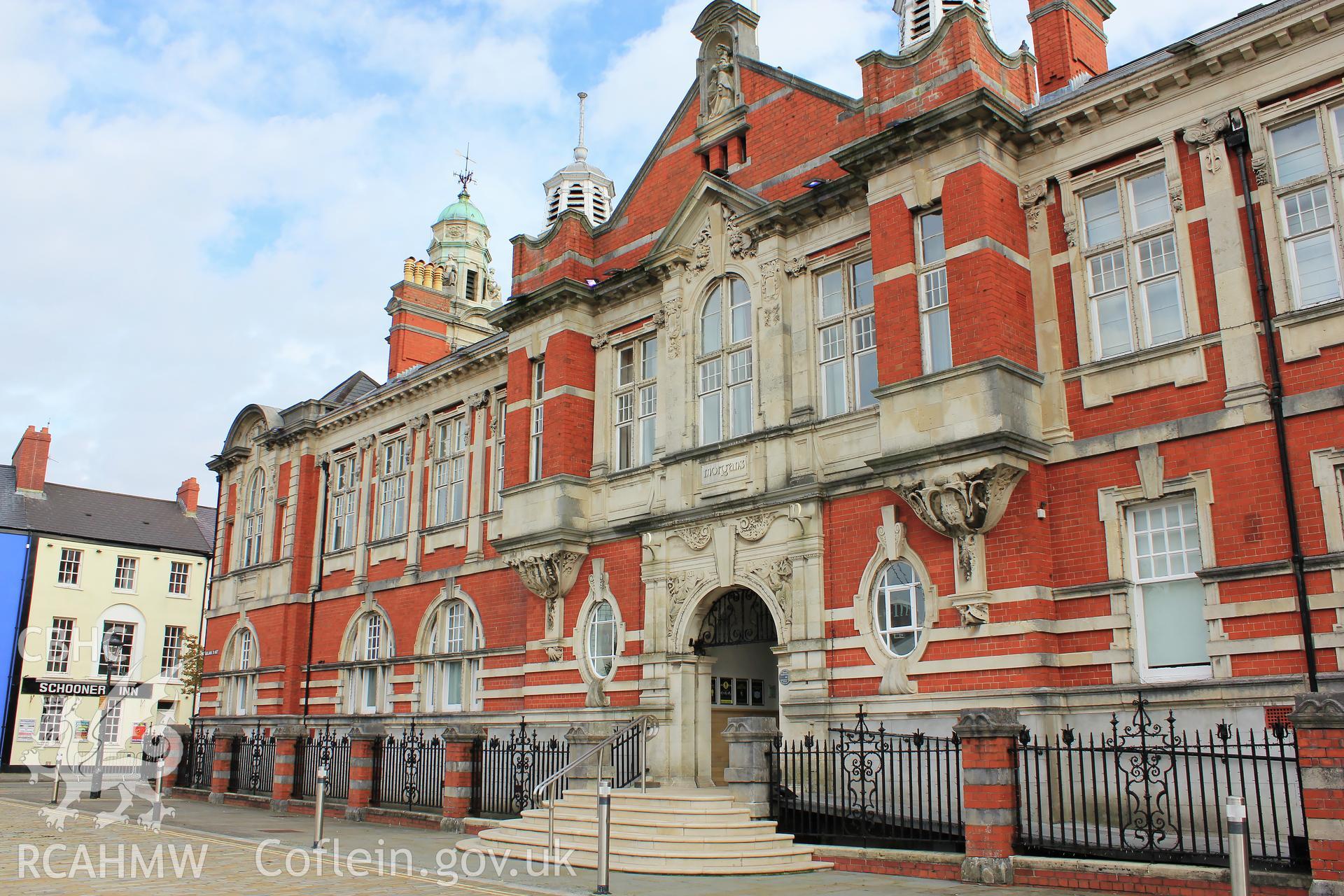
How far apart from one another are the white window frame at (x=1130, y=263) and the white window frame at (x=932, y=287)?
6.05 feet

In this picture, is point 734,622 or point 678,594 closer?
point 678,594

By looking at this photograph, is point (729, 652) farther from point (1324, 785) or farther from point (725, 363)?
point (1324, 785)

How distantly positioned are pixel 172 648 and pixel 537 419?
32.0 metres

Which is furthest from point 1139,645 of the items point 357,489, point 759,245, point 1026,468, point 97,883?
point 357,489

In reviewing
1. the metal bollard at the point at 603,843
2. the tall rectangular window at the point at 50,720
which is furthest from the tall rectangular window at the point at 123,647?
the metal bollard at the point at 603,843

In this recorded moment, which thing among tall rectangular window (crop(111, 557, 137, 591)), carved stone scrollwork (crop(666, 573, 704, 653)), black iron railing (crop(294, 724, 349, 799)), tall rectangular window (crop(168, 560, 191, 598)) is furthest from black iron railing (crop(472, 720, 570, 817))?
tall rectangular window (crop(168, 560, 191, 598))

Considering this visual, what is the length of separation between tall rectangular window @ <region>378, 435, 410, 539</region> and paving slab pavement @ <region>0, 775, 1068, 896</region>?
10604 millimetres

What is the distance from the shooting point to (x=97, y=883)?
11195 millimetres

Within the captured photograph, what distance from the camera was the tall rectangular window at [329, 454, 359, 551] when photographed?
98.2 ft

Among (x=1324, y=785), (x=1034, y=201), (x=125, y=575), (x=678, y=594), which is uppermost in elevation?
(x=1034, y=201)

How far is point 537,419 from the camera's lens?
22688mm

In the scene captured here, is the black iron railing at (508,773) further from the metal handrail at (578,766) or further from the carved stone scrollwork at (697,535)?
the carved stone scrollwork at (697,535)

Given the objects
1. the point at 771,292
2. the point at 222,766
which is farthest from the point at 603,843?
the point at 222,766

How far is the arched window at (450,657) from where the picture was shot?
24641 millimetres
